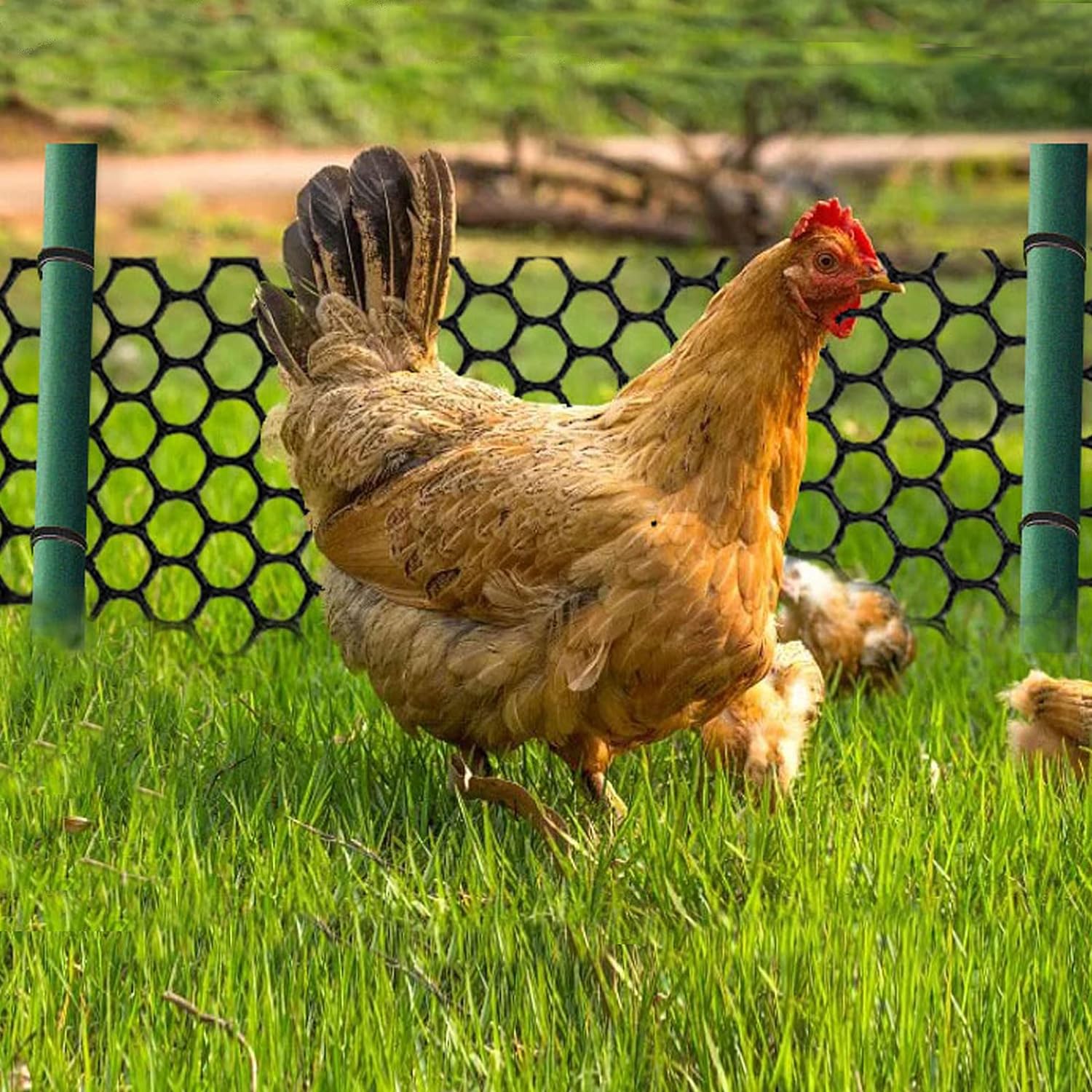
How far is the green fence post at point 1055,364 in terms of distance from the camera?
13.7 ft

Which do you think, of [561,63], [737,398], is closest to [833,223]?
[737,398]

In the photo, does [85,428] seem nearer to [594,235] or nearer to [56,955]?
[56,955]

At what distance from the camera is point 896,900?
113 inches

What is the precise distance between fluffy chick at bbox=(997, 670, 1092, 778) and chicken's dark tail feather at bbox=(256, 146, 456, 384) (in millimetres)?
1486

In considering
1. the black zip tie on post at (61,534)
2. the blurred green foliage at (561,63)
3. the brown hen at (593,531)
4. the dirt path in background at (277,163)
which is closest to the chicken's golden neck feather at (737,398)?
the brown hen at (593,531)

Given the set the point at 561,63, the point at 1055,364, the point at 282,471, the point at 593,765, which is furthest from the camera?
the point at 561,63

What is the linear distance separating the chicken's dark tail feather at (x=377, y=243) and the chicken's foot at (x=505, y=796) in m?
0.94

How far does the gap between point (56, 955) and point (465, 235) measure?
8375 millimetres

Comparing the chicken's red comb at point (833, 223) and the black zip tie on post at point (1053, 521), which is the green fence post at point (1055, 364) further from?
the chicken's red comb at point (833, 223)

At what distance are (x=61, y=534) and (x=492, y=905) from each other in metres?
1.86

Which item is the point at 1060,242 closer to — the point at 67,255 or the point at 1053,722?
the point at 1053,722

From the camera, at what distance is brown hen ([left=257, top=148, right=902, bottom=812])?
307 cm

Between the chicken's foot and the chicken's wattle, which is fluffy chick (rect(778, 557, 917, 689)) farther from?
the chicken's wattle

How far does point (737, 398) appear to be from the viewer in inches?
123
